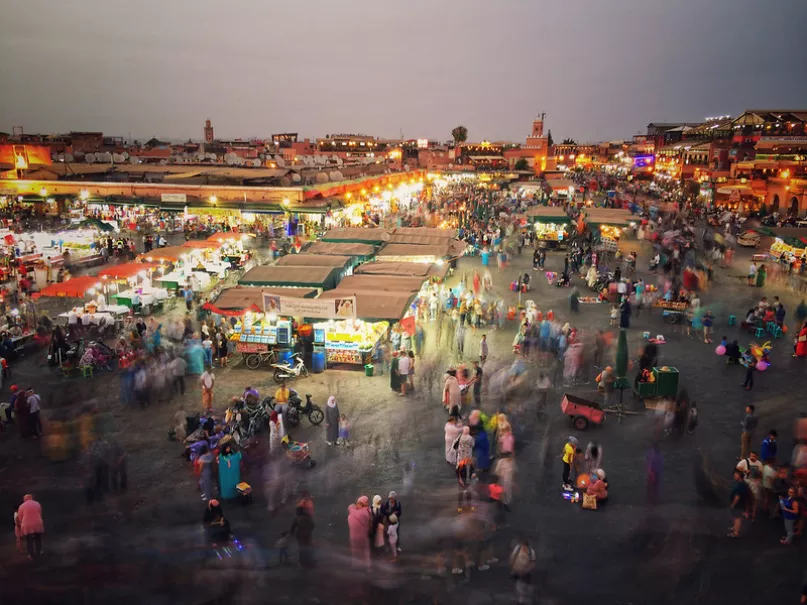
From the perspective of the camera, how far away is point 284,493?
850cm

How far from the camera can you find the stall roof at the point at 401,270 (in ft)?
55.3

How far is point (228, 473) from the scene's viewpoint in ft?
27.1

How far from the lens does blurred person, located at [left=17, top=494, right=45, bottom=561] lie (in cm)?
706

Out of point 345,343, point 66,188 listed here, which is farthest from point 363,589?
point 66,188

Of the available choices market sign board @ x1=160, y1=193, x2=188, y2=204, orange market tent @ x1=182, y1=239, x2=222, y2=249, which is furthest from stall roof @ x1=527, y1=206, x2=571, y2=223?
market sign board @ x1=160, y1=193, x2=188, y2=204

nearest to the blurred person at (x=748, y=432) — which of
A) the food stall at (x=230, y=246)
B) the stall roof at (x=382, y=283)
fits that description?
the stall roof at (x=382, y=283)

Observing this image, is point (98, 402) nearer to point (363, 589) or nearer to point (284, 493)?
point (284, 493)

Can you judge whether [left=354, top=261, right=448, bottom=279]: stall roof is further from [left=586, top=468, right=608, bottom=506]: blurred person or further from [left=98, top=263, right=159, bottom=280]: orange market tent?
[left=586, top=468, right=608, bottom=506]: blurred person

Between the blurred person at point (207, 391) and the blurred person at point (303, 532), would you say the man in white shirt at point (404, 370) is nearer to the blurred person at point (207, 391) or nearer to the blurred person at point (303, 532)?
the blurred person at point (207, 391)

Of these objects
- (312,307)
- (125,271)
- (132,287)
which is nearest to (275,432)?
(312,307)

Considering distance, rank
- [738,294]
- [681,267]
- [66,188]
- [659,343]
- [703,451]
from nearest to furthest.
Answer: [703,451] < [659,343] < [738,294] < [681,267] < [66,188]

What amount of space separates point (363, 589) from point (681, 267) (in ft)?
68.3

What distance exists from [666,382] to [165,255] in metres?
17.3

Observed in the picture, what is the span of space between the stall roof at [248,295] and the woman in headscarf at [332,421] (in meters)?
4.77
